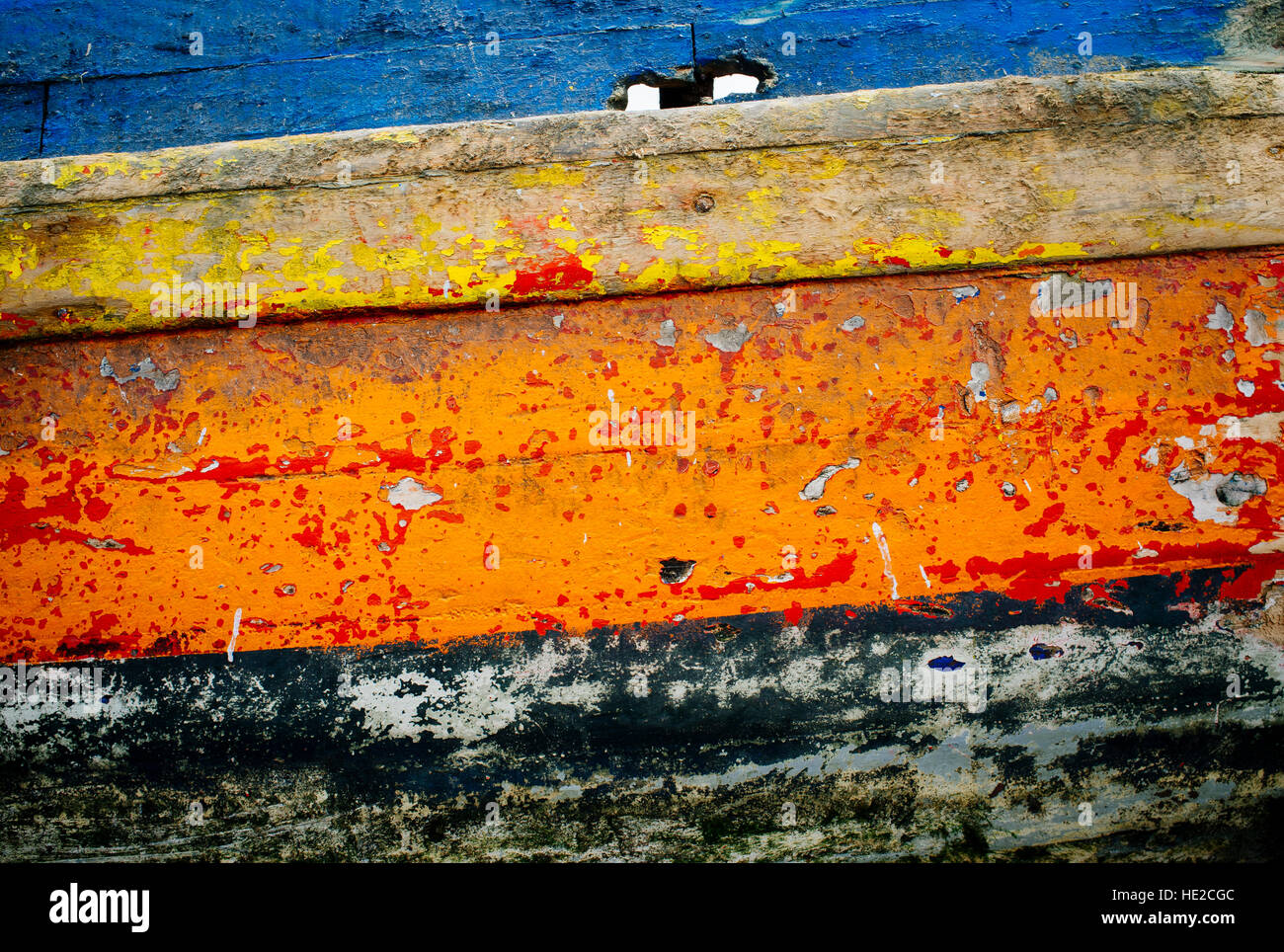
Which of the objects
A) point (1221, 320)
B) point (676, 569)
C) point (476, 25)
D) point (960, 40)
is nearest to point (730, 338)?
point (676, 569)

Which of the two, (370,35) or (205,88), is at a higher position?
(370,35)

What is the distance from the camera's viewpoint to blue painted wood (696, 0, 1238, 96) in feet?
7.29

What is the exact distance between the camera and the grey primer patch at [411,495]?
1.72 meters

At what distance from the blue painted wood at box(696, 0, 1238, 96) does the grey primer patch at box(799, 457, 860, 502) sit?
1.44 m

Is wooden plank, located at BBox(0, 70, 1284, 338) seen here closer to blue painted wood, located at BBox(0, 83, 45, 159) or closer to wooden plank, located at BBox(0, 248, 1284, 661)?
wooden plank, located at BBox(0, 248, 1284, 661)

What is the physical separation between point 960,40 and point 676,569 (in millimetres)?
2132

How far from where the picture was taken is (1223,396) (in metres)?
1.66

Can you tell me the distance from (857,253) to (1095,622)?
1151 mm

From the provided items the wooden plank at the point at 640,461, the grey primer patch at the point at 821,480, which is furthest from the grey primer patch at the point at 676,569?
the grey primer patch at the point at 821,480

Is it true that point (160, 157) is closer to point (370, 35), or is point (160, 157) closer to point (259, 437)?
point (259, 437)

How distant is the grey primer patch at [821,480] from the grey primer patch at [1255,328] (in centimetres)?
106

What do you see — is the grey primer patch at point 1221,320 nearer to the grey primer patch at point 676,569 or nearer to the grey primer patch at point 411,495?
the grey primer patch at point 676,569

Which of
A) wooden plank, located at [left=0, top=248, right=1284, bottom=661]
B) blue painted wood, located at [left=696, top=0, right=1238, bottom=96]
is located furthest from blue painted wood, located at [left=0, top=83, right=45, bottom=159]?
blue painted wood, located at [left=696, top=0, right=1238, bottom=96]

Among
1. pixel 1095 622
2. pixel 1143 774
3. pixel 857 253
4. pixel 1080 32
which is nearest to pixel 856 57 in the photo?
pixel 1080 32
